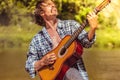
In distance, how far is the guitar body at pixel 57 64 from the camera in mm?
4152

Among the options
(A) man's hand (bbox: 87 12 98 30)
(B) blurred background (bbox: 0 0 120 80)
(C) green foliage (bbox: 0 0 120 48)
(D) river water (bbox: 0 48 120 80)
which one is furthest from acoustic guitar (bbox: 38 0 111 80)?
(C) green foliage (bbox: 0 0 120 48)

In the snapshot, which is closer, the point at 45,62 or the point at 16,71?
the point at 45,62

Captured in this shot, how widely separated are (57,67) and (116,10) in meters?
26.3

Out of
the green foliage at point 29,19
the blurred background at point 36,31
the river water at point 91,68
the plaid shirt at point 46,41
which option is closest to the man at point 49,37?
the plaid shirt at point 46,41

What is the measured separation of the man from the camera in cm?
397

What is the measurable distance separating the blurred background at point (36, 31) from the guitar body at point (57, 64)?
1009 cm

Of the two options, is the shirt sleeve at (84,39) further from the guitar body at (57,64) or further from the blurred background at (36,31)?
the blurred background at (36,31)

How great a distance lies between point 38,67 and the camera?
4.26 meters

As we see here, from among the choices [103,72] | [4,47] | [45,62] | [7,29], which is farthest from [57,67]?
[7,29]

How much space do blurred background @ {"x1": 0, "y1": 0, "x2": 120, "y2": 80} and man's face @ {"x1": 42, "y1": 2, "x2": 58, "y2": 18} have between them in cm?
1026

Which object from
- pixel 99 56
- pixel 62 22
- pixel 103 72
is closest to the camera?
pixel 62 22

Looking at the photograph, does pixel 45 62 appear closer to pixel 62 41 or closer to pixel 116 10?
pixel 62 41

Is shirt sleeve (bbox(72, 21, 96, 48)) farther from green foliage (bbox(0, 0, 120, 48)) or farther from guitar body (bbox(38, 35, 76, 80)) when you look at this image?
green foliage (bbox(0, 0, 120, 48))

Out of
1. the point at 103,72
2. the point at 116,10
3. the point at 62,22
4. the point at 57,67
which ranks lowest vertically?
the point at 116,10
